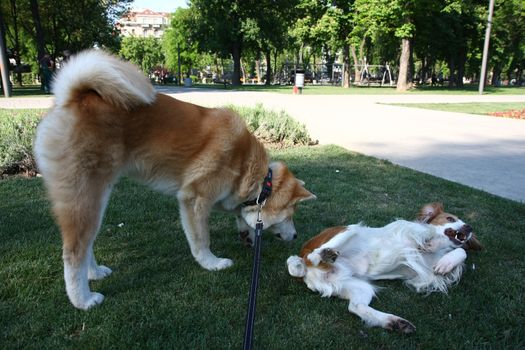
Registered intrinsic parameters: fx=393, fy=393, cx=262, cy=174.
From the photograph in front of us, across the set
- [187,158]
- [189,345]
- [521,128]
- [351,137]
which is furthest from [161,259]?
[521,128]

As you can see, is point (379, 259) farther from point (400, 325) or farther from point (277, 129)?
point (277, 129)

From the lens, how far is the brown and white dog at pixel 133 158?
111 inches

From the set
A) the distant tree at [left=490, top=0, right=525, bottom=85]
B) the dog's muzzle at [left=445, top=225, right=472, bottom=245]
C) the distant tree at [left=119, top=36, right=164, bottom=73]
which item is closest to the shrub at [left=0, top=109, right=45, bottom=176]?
the dog's muzzle at [left=445, top=225, right=472, bottom=245]

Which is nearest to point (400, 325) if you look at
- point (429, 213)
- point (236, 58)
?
point (429, 213)

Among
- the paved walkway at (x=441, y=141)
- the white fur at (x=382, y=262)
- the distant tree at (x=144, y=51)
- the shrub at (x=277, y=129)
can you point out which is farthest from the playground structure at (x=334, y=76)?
the white fur at (x=382, y=262)

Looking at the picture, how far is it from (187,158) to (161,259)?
1.02 meters

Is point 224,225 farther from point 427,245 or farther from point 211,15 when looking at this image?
point 211,15

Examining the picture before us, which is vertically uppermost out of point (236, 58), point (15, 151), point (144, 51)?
point (144, 51)

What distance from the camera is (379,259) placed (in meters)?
3.18

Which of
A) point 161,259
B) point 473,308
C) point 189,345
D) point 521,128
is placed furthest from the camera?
point 521,128

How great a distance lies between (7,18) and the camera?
36438 mm

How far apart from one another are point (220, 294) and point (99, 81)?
1.85 meters

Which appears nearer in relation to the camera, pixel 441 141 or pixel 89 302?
pixel 89 302

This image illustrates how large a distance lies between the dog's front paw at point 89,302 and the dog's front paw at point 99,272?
1.28 ft
